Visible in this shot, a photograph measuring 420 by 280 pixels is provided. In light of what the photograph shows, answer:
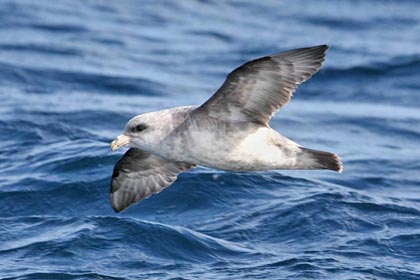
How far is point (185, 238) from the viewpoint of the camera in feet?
35.5

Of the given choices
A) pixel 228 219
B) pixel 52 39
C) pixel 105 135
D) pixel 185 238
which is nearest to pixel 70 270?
pixel 185 238

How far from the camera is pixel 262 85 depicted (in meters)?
8.47

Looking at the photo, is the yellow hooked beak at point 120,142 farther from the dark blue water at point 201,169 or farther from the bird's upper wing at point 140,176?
the dark blue water at point 201,169

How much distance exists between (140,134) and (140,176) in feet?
4.26

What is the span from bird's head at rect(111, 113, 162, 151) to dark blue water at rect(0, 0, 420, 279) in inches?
66.1

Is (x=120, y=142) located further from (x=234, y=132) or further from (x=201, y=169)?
(x=201, y=169)

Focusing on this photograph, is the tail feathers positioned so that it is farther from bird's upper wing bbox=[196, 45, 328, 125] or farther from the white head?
the white head

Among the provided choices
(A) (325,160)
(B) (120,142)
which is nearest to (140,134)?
(B) (120,142)

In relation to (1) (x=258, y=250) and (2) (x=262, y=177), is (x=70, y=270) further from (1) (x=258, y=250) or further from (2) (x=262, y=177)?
(2) (x=262, y=177)

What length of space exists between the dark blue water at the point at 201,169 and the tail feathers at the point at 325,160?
5.45 ft

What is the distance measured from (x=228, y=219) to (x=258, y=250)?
85 cm

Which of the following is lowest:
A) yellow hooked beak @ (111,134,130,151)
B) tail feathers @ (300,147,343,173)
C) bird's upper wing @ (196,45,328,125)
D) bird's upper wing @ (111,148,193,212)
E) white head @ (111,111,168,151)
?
bird's upper wing @ (111,148,193,212)

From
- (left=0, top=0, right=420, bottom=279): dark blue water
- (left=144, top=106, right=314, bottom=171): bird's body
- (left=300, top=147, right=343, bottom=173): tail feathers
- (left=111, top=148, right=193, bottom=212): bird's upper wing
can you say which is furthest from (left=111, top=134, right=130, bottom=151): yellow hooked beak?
(left=0, top=0, right=420, bottom=279): dark blue water

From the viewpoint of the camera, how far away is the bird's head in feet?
28.8
